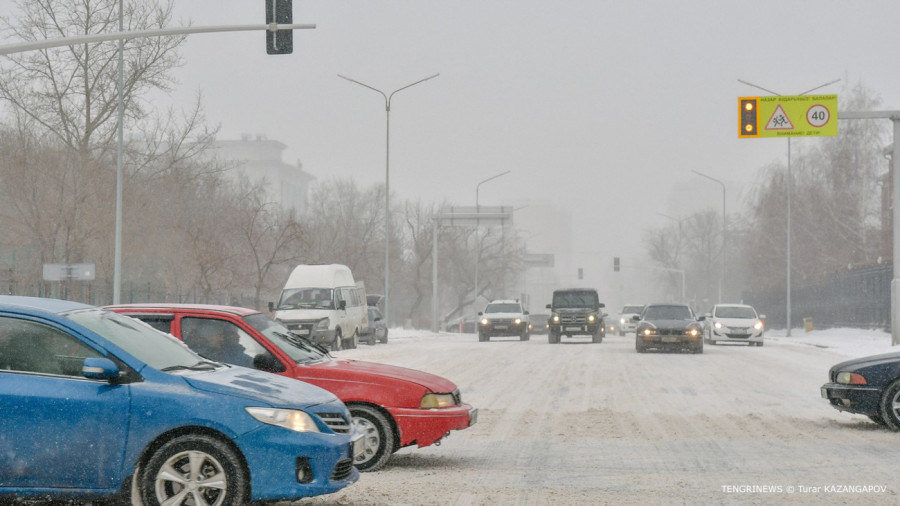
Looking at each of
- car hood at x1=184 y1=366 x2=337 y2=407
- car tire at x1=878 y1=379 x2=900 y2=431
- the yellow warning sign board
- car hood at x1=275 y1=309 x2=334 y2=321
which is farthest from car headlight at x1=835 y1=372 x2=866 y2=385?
Answer: car hood at x1=275 y1=309 x2=334 y2=321

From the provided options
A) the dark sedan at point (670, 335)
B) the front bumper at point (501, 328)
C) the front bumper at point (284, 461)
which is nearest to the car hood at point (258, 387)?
the front bumper at point (284, 461)

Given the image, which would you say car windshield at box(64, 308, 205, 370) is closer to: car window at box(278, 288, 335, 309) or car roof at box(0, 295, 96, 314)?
car roof at box(0, 295, 96, 314)

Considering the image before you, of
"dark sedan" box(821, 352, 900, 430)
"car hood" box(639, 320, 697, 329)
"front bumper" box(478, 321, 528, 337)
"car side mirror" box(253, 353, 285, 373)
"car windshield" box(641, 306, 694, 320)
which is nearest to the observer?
"car side mirror" box(253, 353, 285, 373)

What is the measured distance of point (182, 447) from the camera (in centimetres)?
777

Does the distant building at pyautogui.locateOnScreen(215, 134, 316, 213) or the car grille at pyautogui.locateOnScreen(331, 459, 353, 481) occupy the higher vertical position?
the distant building at pyautogui.locateOnScreen(215, 134, 316, 213)

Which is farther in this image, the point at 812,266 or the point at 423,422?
the point at 812,266

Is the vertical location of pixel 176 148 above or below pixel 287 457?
above

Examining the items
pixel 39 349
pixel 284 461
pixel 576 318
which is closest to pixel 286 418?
pixel 284 461

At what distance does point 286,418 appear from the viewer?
8031 mm

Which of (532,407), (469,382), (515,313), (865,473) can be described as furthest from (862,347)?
(865,473)

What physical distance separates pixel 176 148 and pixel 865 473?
42.5 metres

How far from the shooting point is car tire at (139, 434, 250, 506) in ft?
25.4

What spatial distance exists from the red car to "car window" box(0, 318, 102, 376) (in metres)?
2.54

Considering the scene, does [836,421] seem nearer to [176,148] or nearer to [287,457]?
[287,457]
